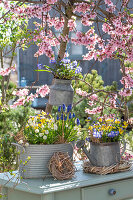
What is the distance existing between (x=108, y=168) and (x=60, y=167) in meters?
0.33

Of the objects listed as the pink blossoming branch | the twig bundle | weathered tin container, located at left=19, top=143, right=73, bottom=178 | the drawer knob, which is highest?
the pink blossoming branch

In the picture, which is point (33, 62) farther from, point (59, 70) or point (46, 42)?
point (59, 70)

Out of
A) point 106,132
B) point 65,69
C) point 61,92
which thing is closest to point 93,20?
point 65,69

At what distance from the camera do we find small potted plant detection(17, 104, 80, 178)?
2145 millimetres

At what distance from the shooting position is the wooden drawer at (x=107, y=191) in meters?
2.12

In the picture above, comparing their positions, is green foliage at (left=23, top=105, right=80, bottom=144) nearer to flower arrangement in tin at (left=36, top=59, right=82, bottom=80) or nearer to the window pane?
flower arrangement in tin at (left=36, top=59, right=82, bottom=80)

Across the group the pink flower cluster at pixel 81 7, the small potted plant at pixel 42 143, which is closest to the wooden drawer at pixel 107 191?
the small potted plant at pixel 42 143

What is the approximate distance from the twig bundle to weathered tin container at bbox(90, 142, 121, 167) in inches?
1.4

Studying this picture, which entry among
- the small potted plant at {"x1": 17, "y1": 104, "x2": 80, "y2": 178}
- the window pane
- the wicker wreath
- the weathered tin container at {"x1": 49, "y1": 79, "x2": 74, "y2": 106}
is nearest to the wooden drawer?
the wicker wreath

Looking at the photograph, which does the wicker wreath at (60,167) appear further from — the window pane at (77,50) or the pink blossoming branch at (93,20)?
the window pane at (77,50)

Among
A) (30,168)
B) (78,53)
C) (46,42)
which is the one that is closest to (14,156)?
(46,42)

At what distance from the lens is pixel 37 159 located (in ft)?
7.04

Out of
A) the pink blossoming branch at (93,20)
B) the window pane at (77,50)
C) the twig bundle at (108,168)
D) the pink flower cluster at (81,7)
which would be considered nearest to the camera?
the twig bundle at (108,168)

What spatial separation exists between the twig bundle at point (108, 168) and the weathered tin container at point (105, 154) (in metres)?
0.04
